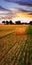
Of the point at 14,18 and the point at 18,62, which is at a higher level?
the point at 14,18

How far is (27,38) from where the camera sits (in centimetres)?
792

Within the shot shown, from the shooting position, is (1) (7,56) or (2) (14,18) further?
(2) (14,18)

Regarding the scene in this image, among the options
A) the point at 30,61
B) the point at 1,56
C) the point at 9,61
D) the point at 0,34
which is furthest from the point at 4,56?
the point at 0,34

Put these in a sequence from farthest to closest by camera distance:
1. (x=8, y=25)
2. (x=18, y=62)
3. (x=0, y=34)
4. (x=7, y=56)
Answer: (x=0, y=34) < (x=8, y=25) < (x=7, y=56) < (x=18, y=62)

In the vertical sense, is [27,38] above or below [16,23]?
below

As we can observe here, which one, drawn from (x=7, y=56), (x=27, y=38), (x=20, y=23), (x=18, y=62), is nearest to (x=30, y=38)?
(x=27, y=38)

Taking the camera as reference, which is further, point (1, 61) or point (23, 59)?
point (23, 59)

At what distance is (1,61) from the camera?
14.3ft

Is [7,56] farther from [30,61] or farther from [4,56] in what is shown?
[30,61]

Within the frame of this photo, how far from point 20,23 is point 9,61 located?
3.09 metres

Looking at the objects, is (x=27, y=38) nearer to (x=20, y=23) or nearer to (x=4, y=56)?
(x=20, y=23)

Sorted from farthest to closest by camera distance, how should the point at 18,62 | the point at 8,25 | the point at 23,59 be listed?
the point at 8,25 → the point at 23,59 → the point at 18,62

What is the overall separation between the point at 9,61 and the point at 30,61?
52cm

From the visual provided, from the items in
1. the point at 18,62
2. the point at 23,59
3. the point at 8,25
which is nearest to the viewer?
the point at 18,62
